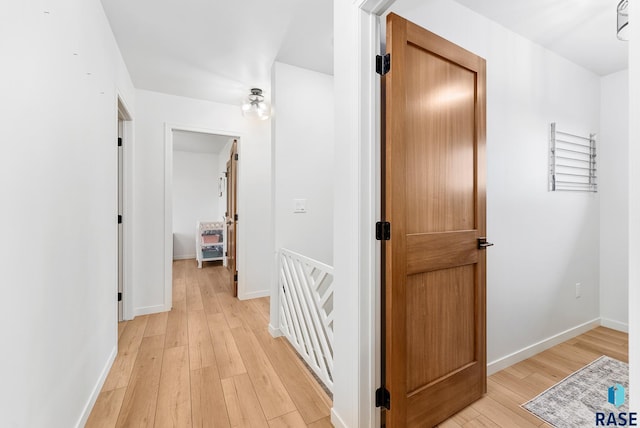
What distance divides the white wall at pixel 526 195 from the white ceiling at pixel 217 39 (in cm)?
81

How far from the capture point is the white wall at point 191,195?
629 cm

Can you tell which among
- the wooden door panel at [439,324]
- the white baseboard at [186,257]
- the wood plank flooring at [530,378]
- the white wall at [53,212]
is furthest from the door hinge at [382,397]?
the white baseboard at [186,257]

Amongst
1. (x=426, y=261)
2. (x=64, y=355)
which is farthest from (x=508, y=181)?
(x=64, y=355)

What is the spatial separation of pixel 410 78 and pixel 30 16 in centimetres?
157

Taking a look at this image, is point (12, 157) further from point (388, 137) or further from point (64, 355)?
point (388, 137)

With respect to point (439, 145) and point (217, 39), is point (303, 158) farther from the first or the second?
point (439, 145)

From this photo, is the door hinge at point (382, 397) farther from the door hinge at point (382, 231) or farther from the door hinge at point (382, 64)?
the door hinge at point (382, 64)

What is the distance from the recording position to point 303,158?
8.75ft

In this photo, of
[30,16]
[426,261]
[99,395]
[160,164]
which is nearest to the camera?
[30,16]

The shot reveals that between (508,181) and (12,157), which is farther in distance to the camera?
(508,181)

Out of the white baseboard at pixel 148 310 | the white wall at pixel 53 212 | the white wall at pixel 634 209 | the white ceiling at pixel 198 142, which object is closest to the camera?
the white wall at pixel 634 209

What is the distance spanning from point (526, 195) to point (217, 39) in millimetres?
2761

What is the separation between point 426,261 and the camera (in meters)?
1.41

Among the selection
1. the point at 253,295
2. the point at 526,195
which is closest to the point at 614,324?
the point at 526,195
